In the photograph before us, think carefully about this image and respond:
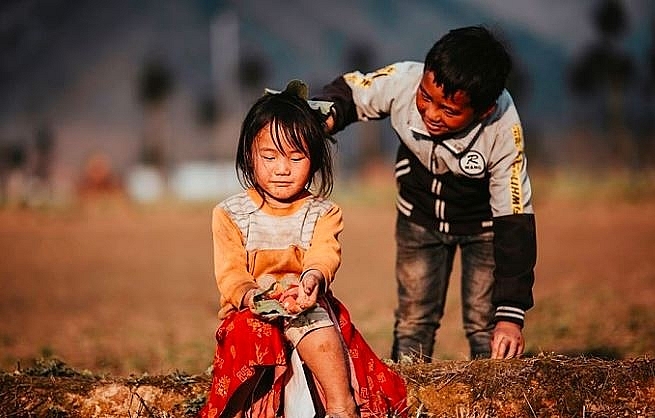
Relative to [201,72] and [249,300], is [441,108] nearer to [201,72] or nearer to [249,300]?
[249,300]

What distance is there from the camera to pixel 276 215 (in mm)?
3648

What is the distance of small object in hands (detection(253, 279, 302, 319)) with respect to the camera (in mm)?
3307

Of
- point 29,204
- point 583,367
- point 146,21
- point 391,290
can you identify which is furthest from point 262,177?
point 146,21

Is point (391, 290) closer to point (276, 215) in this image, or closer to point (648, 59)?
point (276, 215)

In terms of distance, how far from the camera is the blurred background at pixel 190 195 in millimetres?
8281

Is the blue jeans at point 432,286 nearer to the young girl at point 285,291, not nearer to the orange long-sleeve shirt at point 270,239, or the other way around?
the young girl at point 285,291

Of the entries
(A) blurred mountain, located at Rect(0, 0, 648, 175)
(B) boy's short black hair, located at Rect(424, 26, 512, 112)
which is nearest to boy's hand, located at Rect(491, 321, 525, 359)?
(B) boy's short black hair, located at Rect(424, 26, 512, 112)

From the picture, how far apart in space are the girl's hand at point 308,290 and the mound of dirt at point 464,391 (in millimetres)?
710

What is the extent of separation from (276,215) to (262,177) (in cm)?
14

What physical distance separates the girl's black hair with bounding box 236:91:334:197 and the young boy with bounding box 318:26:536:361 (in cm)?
56

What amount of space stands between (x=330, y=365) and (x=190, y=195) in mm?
27002

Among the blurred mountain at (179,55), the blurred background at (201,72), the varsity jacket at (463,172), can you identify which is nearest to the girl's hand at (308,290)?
the varsity jacket at (463,172)

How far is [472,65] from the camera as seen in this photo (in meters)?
4.08

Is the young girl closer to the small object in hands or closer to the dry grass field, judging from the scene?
the small object in hands
